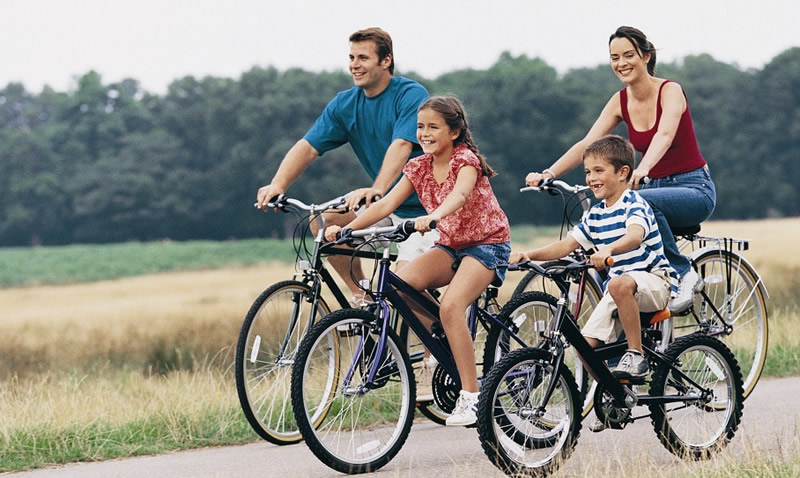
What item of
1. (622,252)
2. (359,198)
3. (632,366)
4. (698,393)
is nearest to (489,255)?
(622,252)

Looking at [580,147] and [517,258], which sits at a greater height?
[580,147]

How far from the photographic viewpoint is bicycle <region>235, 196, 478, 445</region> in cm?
593

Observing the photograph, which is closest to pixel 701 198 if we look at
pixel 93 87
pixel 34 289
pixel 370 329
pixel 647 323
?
pixel 647 323

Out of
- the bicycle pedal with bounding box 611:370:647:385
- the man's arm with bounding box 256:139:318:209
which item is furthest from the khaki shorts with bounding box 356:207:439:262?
the bicycle pedal with bounding box 611:370:647:385

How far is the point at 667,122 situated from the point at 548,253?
1370 millimetres

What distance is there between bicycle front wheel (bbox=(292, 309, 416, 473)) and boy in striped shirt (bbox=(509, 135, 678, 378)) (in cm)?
73

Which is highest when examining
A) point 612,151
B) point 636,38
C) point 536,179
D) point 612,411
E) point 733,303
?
point 636,38

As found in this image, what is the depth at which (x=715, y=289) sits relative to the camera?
7.08 meters

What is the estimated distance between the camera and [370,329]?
17.6 ft

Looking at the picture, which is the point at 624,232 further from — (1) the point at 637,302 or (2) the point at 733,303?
(2) the point at 733,303

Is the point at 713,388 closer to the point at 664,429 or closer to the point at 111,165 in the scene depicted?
the point at 664,429

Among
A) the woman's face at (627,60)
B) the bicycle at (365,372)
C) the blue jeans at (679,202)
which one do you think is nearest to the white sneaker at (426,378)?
the bicycle at (365,372)

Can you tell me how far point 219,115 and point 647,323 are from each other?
66482 mm

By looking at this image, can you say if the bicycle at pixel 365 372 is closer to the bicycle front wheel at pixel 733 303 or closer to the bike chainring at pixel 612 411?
the bike chainring at pixel 612 411
